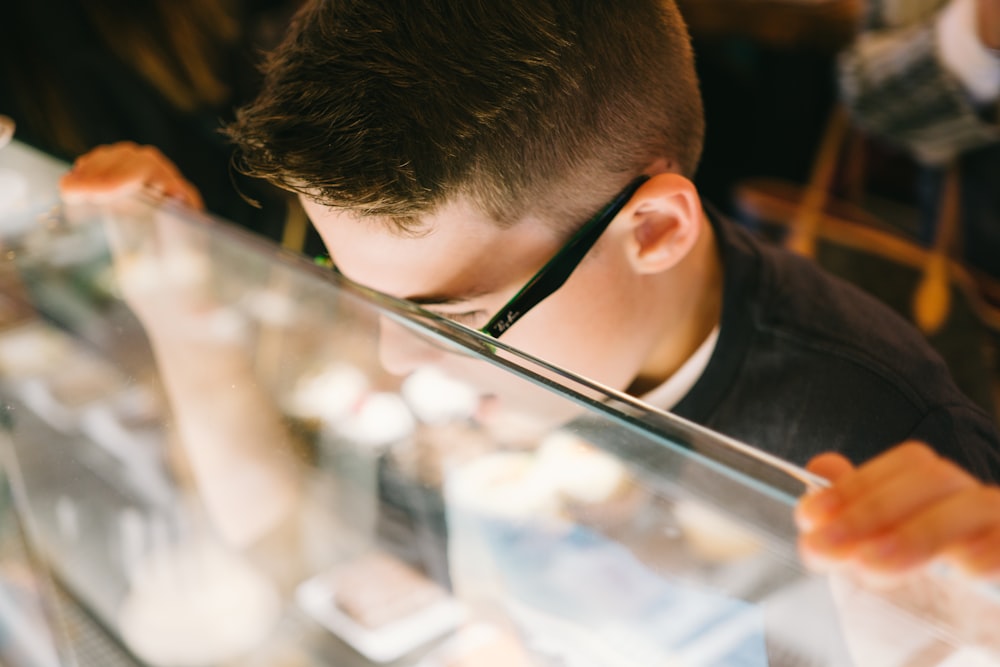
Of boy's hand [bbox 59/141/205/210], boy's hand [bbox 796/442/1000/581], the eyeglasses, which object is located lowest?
boy's hand [bbox 59/141/205/210]

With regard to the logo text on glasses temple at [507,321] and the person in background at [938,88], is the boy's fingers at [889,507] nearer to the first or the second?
the logo text on glasses temple at [507,321]

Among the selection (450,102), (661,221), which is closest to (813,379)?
(661,221)

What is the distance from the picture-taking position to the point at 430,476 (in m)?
0.81

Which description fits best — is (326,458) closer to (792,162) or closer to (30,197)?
(30,197)

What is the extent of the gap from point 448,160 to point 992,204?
167cm

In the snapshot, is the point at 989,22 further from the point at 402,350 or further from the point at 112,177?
the point at 112,177

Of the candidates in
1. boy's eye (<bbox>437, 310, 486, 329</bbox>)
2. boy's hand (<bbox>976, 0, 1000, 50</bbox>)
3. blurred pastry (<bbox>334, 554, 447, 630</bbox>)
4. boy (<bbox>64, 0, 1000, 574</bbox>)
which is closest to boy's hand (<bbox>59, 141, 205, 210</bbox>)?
boy (<bbox>64, 0, 1000, 574</bbox>)

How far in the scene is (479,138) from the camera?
69 cm

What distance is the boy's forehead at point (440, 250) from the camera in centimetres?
72

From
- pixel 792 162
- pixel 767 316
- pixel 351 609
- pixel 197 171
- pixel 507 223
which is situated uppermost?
pixel 507 223

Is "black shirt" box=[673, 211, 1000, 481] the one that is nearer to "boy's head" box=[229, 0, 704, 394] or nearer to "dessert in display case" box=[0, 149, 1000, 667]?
"boy's head" box=[229, 0, 704, 394]

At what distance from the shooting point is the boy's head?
66 centimetres

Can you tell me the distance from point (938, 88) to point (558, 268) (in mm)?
1131

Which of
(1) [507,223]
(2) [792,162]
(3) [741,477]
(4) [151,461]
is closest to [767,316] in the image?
(1) [507,223]
